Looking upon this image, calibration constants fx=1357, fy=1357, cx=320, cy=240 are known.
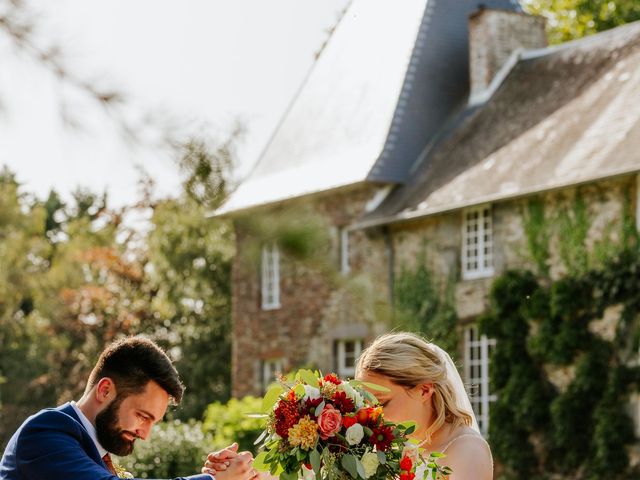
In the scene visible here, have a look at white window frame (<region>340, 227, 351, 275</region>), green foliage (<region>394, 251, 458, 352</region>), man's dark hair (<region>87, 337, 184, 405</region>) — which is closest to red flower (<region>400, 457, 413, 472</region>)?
man's dark hair (<region>87, 337, 184, 405</region>)

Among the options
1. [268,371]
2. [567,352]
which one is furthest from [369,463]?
[268,371]

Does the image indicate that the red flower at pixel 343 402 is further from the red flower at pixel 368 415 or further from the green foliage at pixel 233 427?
the green foliage at pixel 233 427

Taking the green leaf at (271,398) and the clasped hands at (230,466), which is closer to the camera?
the clasped hands at (230,466)

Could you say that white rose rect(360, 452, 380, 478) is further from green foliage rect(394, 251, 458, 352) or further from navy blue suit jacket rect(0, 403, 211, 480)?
green foliage rect(394, 251, 458, 352)

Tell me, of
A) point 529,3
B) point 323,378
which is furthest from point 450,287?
point 323,378

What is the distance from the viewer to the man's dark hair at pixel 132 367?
507 centimetres

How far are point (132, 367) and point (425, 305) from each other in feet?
61.3

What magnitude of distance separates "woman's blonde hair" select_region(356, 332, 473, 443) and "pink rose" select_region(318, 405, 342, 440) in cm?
49

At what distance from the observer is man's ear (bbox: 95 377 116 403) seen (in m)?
5.07

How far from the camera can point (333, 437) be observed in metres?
5.19

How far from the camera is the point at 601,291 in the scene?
20.2 meters

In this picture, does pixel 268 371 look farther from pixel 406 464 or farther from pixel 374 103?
pixel 406 464

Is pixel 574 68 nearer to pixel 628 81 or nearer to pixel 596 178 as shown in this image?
pixel 628 81

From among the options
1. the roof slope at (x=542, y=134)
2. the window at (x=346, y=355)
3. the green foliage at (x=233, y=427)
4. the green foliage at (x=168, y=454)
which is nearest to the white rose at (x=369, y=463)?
the roof slope at (x=542, y=134)
